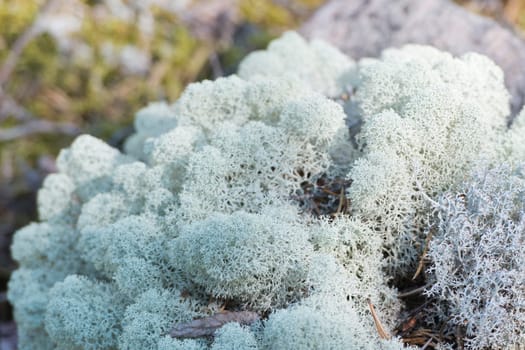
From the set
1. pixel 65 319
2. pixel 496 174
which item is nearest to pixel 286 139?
pixel 496 174

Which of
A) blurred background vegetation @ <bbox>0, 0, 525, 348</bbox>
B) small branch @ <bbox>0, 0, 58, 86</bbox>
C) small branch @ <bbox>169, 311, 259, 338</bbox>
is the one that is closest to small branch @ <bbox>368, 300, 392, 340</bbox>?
small branch @ <bbox>169, 311, 259, 338</bbox>

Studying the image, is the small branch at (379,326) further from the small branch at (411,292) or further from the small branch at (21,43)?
the small branch at (21,43)

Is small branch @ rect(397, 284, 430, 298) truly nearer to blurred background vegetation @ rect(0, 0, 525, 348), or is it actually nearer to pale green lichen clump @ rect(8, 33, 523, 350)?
pale green lichen clump @ rect(8, 33, 523, 350)

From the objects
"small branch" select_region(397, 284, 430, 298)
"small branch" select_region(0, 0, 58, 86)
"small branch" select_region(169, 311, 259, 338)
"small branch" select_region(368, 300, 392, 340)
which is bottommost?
"small branch" select_region(0, 0, 58, 86)

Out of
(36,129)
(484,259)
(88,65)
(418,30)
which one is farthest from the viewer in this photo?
(88,65)

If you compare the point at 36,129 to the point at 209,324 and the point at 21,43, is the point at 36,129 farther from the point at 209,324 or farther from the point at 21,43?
the point at 209,324

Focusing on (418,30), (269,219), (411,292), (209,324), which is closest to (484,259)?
(411,292)

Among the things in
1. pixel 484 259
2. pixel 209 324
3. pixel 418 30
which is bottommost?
pixel 209 324

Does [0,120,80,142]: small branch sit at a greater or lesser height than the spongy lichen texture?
lesser
